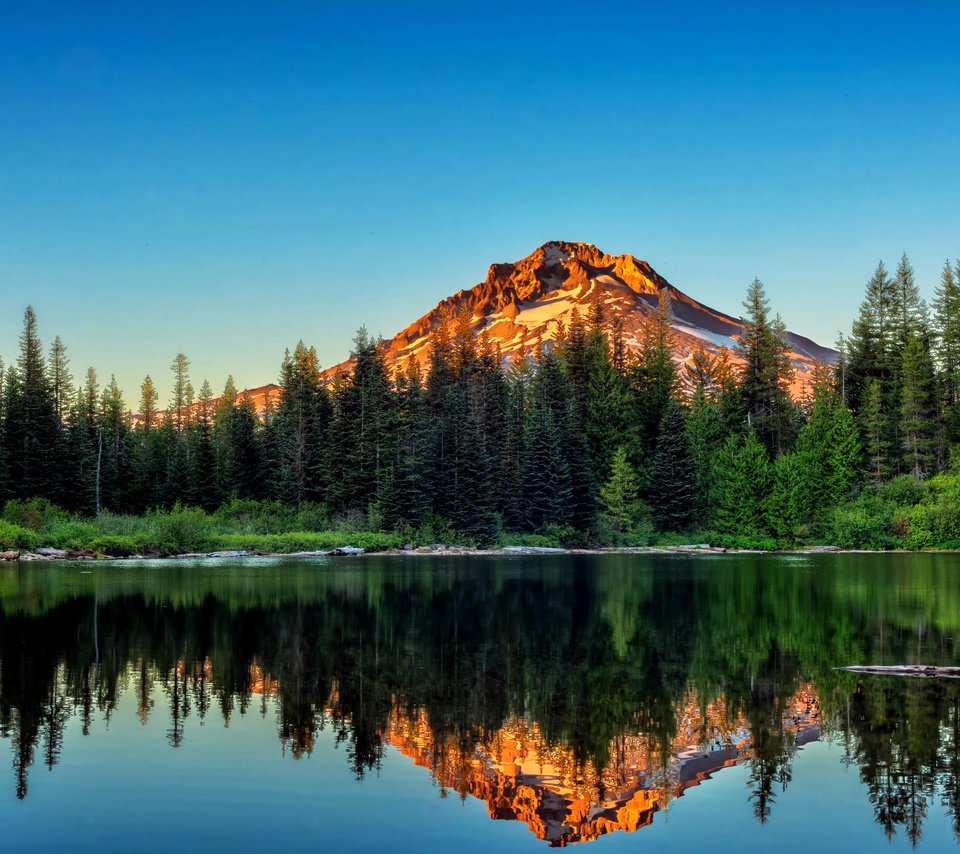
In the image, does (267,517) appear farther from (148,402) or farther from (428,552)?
(148,402)

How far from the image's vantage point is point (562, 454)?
83.6 m

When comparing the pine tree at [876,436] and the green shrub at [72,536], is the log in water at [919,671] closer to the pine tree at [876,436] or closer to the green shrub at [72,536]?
the green shrub at [72,536]

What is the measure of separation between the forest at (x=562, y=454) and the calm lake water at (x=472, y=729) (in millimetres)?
44024

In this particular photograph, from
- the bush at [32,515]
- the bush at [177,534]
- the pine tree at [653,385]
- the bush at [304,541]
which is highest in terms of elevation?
the pine tree at [653,385]

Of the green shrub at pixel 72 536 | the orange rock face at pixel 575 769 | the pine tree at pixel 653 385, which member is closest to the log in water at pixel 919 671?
the orange rock face at pixel 575 769

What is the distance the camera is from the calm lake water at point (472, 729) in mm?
9641

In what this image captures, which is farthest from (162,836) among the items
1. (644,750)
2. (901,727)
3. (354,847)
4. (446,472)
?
(446,472)

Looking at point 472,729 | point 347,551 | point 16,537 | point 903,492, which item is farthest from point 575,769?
point 903,492

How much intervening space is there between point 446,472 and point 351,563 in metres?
25.1

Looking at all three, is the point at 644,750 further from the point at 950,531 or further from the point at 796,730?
the point at 950,531

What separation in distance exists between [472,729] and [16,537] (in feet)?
152

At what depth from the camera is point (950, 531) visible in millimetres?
70188

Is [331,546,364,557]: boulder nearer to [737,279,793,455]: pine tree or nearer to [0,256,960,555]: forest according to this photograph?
[0,256,960,555]: forest

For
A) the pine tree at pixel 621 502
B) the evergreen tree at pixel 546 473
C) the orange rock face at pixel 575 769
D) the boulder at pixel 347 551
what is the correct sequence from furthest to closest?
the pine tree at pixel 621 502
the evergreen tree at pixel 546 473
the boulder at pixel 347 551
the orange rock face at pixel 575 769
